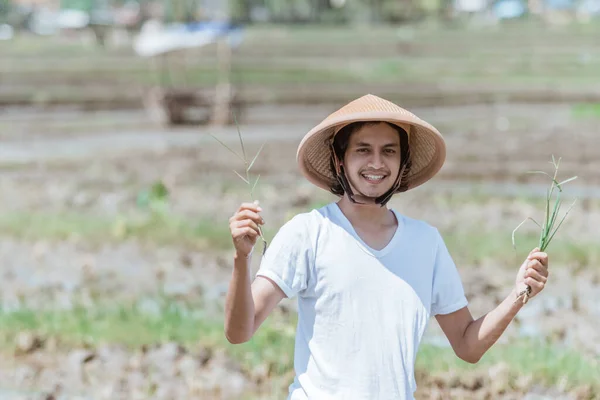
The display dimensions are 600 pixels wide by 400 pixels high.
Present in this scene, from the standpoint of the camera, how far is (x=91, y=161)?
15.2m

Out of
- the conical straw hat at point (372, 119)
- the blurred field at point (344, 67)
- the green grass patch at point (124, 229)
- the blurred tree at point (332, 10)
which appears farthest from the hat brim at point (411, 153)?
the blurred tree at point (332, 10)

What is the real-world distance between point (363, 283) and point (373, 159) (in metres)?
0.33

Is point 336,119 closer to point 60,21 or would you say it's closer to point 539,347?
point 539,347

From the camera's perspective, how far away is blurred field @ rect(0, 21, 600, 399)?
536 cm

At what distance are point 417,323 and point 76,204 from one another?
338 inches

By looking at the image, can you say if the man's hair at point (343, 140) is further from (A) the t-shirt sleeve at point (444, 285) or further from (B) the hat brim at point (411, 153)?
(A) the t-shirt sleeve at point (444, 285)

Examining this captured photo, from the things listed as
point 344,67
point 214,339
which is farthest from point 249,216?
point 344,67

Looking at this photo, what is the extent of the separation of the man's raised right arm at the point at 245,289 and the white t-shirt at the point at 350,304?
48mm

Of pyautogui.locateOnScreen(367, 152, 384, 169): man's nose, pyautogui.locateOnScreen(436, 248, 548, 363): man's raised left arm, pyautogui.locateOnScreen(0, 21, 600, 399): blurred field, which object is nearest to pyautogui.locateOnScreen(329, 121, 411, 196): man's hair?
pyautogui.locateOnScreen(367, 152, 384, 169): man's nose

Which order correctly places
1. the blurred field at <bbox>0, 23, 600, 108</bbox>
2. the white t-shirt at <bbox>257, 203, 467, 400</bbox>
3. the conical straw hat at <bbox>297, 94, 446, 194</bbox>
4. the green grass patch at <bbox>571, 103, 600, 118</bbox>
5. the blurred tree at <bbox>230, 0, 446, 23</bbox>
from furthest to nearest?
the blurred tree at <bbox>230, 0, 446, 23</bbox> → the blurred field at <bbox>0, 23, 600, 108</bbox> → the green grass patch at <bbox>571, 103, 600, 118</bbox> → the conical straw hat at <bbox>297, 94, 446, 194</bbox> → the white t-shirt at <bbox>257, 203, 467, 400</bbox>

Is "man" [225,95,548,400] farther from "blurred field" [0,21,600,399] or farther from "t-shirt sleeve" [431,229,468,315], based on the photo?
"blurred field" [0,21,600,399]

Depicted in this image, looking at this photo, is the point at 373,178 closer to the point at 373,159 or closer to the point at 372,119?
the point at 373,159

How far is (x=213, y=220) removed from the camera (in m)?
9.97

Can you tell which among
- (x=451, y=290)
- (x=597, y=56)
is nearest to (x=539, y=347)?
(x=451, y=290)
